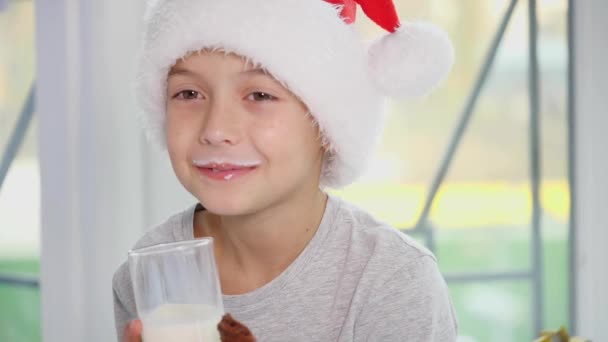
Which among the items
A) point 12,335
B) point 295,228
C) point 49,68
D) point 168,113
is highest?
point 49,68

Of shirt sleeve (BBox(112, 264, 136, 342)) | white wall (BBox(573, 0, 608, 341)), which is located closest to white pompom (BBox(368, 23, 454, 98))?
shirt sleeve (BBox(112, 264, 136, 342))

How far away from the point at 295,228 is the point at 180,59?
A: 371 mm

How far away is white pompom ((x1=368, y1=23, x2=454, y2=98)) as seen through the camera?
128 centimetres

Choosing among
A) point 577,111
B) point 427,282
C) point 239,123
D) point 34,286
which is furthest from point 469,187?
point 239,123

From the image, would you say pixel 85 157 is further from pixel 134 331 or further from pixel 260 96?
pixel 134 331

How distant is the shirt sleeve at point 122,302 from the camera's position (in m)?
1.46

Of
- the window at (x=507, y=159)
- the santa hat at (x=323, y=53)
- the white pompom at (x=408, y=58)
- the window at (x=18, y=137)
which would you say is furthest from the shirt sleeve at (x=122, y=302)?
the window at (x=507, y=159)

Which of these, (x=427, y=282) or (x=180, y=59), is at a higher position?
(x=180, y=59)

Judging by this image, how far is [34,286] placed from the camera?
236 cm

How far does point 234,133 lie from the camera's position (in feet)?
3.73

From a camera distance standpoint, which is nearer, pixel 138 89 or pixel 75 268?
pixel 138 89

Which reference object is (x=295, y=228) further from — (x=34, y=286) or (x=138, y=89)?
(x=34, y=286)

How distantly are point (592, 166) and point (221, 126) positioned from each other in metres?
1.54

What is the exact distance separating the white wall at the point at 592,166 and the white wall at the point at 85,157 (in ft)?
4.38
